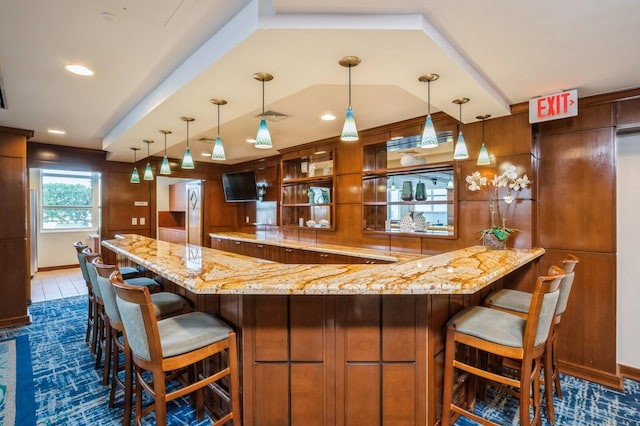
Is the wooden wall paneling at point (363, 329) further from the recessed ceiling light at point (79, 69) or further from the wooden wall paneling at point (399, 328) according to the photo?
the recessed ceiling light at point (79, 69)

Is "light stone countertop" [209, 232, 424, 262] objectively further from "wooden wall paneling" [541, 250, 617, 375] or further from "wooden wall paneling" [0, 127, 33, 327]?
"wooden wall paneling" [0, 127, 33, 327]

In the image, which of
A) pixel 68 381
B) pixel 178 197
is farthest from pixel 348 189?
pixel 178 197

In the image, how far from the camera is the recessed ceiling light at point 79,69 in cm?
227

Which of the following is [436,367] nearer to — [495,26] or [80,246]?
[495,26]

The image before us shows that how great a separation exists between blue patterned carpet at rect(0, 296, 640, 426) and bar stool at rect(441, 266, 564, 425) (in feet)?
1.54

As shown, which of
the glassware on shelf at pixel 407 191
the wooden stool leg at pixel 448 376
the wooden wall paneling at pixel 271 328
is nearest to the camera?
the wooden wall paneling at pixel 271 328

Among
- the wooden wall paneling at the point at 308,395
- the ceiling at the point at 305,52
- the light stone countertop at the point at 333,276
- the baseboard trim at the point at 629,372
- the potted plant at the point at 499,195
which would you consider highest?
the ceiling at the point at 305,52

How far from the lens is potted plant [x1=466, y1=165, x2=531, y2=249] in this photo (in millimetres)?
2771

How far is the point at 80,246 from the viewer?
9.94 feet

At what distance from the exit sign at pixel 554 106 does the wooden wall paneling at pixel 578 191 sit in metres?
0.36

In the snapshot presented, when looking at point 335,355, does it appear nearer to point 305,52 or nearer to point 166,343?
point 166,343

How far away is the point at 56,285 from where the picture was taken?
5930mm

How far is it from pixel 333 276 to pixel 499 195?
2158mm

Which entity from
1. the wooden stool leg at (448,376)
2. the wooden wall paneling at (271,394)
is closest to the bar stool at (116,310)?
the wooden wall paneling at (271,394)
